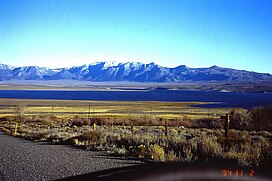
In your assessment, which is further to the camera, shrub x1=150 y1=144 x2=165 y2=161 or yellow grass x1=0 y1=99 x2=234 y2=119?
yellow grass x1=0 y1=99 x2=234 y2=119

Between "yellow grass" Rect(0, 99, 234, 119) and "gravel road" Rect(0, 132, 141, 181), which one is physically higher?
"gravel road" Rect(0, 132, 141, 181)

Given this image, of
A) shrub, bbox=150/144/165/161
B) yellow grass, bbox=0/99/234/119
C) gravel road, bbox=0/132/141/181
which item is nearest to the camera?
gravel road, bbox=0/132/141/181

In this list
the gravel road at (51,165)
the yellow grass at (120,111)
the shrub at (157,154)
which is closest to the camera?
the gravel road at (51,165)

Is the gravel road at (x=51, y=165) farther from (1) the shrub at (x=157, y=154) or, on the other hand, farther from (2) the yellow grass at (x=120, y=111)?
(2) the yellow grass at (x=120, y=111)

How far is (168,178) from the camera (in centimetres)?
248

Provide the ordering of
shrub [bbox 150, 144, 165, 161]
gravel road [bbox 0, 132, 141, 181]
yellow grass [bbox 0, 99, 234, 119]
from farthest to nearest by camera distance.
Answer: yellow grass [bbox 0, 99, 234, 119] → shrub [bbox 150, 144, 165, 161] → gravel road [bbox 0, 132, 141, 181]

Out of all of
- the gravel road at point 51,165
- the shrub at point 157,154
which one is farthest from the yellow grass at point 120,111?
the gravel road at point 51,165

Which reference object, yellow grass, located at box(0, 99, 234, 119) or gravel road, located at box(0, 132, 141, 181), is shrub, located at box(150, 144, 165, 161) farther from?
yellow grass, located at box(0, 99, 234, 119)

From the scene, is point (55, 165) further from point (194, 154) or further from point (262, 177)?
point (262, 177)

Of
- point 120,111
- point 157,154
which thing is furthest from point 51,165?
point 120,111

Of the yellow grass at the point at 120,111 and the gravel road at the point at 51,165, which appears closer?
the gravel road at the point at 51,165

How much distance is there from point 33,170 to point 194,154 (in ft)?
18.2

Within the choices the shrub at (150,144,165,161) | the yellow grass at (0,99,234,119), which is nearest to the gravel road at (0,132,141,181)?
the shrub at (150,144,165,161)

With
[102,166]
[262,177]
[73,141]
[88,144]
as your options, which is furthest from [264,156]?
[73,141]
